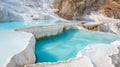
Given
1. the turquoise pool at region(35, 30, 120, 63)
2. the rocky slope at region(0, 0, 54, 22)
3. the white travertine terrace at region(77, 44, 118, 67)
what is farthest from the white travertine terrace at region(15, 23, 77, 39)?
the white travertine terrace at region(77, 44, 118, 67)

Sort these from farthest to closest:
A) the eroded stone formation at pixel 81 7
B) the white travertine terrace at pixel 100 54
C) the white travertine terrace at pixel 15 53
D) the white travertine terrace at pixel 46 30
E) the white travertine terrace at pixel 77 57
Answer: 1. the eroded stone formation at pixel 81 7
2. the white travertine terrace at pixel 46 30
3. the white travertine terrace at pixel 100 54
4. the white travertine terrace at pixel 77 57
5. the white travertine terrace at pixel 15 53

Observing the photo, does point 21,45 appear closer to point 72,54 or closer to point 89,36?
point 72,54

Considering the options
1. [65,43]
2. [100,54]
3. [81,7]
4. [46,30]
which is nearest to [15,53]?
[100,54]

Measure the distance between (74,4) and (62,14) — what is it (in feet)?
4.80

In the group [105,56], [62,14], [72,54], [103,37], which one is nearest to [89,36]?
[103,37]

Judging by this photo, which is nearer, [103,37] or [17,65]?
[17,65]

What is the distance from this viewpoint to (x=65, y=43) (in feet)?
36.8

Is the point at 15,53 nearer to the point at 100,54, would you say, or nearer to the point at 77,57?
the point at 77,57

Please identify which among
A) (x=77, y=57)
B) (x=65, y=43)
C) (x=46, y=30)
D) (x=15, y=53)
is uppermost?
(x=15, y=53)

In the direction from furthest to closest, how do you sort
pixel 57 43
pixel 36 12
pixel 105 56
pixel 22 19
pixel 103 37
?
pixel 36 12, pixel 22 19, pixel 103 37, pixel 57 43, pixel 105 56

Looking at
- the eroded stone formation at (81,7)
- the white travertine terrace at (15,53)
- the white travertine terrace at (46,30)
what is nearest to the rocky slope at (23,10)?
the eroded stone formation at (81,7)

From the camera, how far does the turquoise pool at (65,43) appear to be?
8759 millimetres

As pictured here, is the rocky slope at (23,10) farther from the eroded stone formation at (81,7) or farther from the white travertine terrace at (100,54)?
the white travertine terrace at (100,54)

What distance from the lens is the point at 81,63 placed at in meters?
6.27
